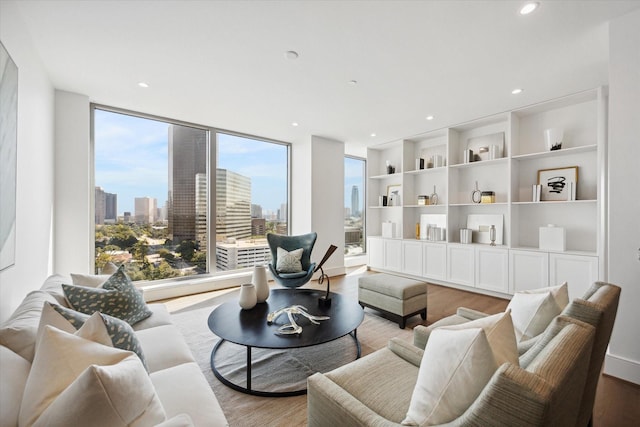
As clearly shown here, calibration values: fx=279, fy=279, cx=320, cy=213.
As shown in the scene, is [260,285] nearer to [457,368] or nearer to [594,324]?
[457,368]

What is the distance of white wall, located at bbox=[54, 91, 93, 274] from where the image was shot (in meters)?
3.19

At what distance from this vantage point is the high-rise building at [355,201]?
6.61 m

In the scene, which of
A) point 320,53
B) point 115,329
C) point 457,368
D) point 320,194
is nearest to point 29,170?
point 115,329

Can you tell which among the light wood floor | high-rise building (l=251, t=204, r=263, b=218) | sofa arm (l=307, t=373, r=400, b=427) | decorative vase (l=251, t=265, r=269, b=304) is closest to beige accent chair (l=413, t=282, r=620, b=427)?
sofa arm (l=307, t=373, r=400, b=427)

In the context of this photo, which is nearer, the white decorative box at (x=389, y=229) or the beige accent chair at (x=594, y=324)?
the beige accent chair at (x=594, y=324)

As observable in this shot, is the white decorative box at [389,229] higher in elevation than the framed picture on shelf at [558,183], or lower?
lower

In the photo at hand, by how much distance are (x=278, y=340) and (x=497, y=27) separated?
2.84 metres

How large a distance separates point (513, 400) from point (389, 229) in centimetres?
509

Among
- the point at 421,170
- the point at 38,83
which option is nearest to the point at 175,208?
the point at 38,83

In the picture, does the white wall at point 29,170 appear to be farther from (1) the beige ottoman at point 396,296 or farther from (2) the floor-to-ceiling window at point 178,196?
(1) the beige ottoman at point 396,296

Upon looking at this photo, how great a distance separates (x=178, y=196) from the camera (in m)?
4.29

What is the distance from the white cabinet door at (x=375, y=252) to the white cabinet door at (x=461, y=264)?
4.47 feet

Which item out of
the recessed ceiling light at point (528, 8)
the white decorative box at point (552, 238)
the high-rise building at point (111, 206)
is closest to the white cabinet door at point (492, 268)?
the white decorative box at point (552, 238)

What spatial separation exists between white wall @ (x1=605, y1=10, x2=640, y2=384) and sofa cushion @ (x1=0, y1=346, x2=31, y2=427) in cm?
335
